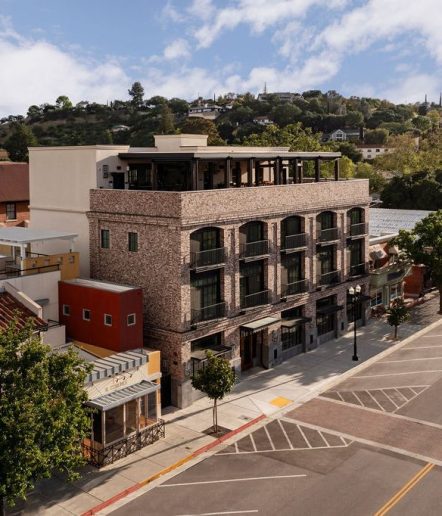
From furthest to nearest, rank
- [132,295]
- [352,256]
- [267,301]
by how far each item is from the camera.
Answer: [352,256] < [267,301] < [132,295]

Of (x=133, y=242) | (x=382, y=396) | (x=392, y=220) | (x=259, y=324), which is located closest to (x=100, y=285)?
(x=133, y=242)

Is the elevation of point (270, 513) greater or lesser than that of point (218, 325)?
lesser

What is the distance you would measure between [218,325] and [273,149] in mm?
20082

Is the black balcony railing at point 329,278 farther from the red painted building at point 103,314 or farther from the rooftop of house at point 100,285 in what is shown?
the red painted building at point 103,314

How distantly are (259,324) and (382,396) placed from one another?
854cm

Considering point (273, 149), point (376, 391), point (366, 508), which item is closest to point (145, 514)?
point (366, 508)

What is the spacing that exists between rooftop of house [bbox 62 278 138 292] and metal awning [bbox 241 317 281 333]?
811 cm

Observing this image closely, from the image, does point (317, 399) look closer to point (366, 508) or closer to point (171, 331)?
point (171, 331)

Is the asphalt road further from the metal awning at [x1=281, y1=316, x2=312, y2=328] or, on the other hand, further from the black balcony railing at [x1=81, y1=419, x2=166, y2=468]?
the metal awning at [x1=281, y1=316, x2=312, y2=328]

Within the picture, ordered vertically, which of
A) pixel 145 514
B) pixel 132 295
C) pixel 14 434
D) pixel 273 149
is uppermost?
pixel 273 149

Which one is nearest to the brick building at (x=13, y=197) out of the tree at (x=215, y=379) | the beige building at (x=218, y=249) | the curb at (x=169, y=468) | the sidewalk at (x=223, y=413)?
the beige building at (x=218, y=249)

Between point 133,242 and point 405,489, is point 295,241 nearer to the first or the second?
point 133,242

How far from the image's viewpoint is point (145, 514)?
22.7 meters

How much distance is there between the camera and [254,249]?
3841cm
